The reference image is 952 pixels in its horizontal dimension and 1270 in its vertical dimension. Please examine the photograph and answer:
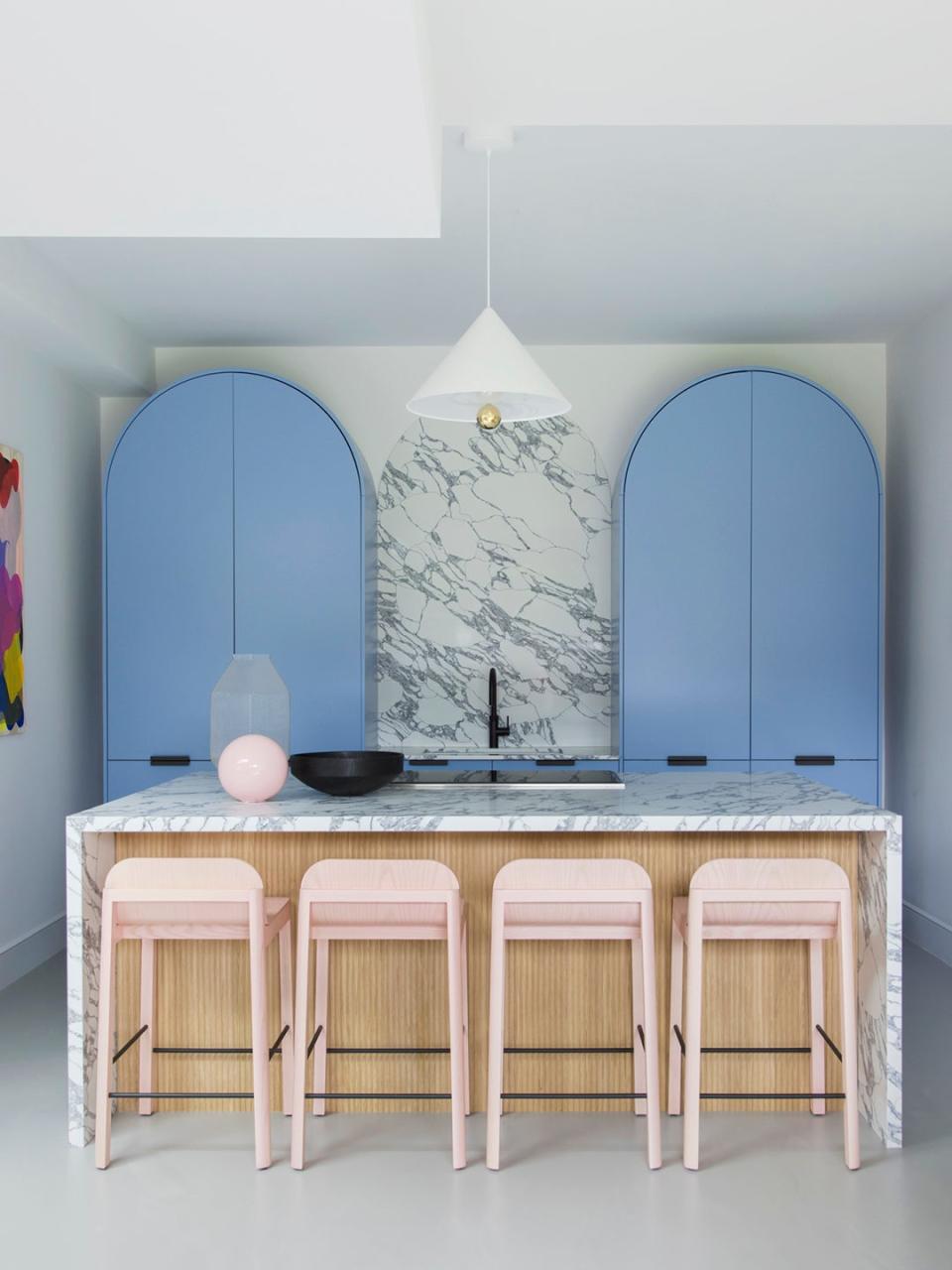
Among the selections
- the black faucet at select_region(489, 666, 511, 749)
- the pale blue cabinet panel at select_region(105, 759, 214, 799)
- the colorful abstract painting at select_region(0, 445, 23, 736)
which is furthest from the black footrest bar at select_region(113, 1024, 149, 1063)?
the black faucet at select_region(489, 666, 511, 749)

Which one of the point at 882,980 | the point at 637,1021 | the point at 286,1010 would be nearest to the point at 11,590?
the point at 286,1010

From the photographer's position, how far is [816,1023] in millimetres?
3072

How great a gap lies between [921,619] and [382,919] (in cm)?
304

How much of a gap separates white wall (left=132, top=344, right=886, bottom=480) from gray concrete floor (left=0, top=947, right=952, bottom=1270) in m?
3.18

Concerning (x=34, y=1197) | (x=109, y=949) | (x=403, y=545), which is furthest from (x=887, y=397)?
(x=34, y=1197)

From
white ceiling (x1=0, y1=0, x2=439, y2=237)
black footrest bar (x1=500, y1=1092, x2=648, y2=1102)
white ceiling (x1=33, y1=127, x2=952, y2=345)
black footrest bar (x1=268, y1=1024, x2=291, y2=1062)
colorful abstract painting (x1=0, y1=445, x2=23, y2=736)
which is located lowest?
black footrest bar (x1=500, y1=1092, x2=648, y2=1102)

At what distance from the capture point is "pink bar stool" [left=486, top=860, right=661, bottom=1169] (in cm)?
275

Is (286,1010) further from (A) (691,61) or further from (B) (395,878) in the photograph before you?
(A) (691,61)

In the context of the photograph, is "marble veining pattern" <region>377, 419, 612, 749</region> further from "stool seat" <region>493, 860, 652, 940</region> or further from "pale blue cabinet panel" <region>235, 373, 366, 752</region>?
"stool seat" <region>493, 860, 652, 940</region>

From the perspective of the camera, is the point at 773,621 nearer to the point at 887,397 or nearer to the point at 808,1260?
the point at 887,397

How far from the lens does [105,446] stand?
17.7ft

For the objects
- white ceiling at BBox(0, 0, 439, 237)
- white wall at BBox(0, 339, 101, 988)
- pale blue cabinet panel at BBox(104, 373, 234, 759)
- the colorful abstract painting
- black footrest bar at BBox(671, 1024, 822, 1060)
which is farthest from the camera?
pale blue cabinet panel at BBox(104, 373, 234, 759)

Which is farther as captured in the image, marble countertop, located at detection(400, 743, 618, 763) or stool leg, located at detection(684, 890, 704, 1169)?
marble countertop, located at detection(400, 743, 618, 763)

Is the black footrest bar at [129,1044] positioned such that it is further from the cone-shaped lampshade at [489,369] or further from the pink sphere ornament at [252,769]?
the cone-shaped lampshade at [489,369]
